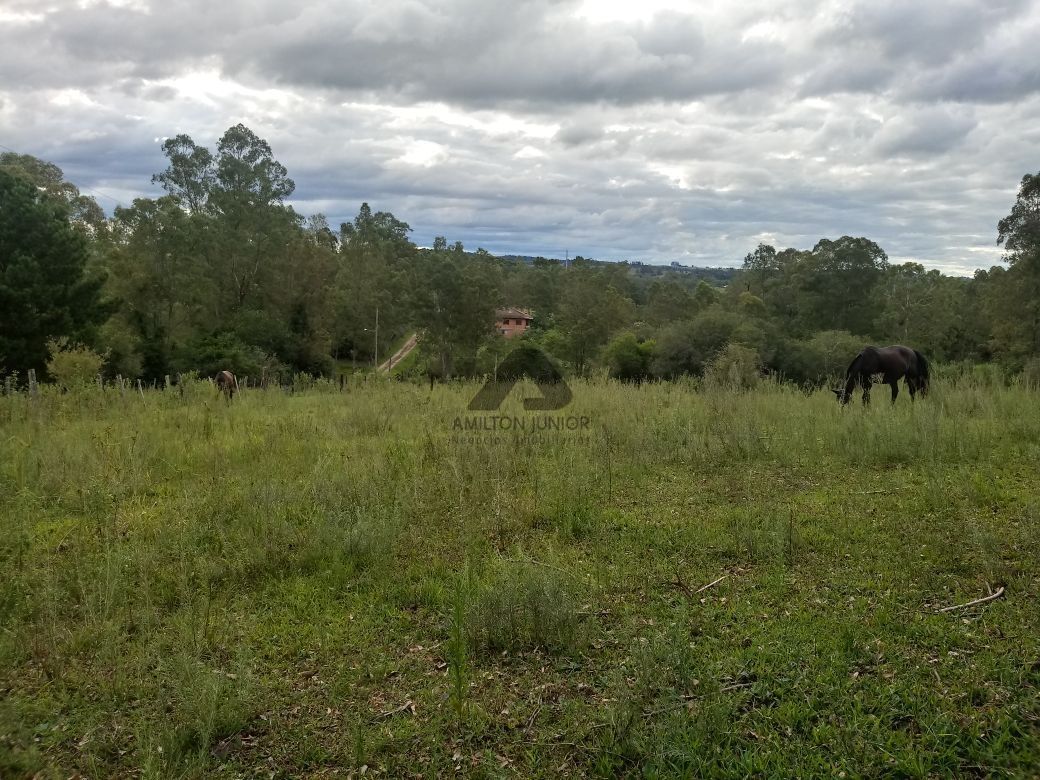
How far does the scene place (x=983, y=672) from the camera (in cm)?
257

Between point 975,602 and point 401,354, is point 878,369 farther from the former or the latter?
point 401,354

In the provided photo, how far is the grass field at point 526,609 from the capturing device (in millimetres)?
2354

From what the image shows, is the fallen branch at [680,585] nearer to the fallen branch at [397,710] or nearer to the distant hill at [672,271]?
the fallen branch at [397,710]

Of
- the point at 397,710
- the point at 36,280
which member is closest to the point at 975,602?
the point at 397,710

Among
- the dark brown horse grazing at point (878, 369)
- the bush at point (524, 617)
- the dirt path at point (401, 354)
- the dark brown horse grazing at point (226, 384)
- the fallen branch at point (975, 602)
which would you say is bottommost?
the dirt path at point (401, 354)

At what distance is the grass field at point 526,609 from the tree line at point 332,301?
14675mm

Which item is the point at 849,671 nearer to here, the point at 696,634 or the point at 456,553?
the point at 696,634

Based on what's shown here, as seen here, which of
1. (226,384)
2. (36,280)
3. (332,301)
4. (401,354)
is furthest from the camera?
(401,354)

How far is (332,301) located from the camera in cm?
3700

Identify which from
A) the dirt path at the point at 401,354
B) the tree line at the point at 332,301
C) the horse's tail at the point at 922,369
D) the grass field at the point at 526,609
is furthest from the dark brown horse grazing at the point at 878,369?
the dirt path at the point at 401,354

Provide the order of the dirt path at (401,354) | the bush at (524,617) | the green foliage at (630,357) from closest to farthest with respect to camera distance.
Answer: the bush at (524,617) → the green foliage at (630,357) → the dirt path at (401,354)

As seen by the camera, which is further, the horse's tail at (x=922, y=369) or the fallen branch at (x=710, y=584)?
the horse's tail at (x=922, y=369)

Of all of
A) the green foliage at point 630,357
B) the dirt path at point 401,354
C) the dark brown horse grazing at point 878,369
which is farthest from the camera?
the dirt path at point 401,354

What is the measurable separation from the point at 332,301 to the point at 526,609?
36.5m
